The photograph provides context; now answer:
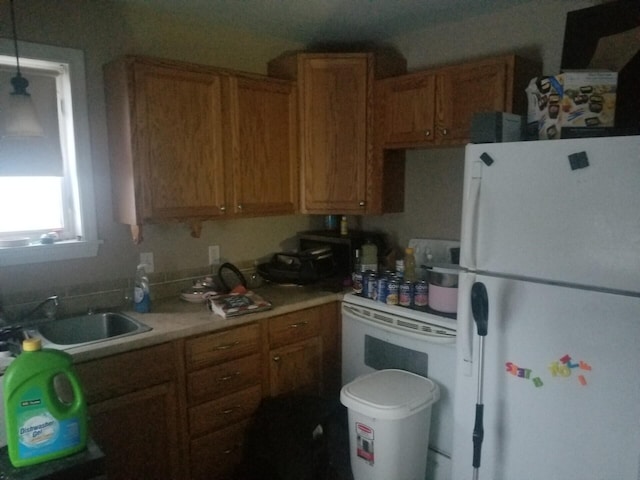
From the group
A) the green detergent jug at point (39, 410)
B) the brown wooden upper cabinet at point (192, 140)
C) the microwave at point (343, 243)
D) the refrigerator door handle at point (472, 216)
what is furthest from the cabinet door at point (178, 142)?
the refrigerator door handle at point (472, 216)

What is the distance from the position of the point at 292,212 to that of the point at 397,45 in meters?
1.25

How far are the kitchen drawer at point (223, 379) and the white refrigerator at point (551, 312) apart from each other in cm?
101

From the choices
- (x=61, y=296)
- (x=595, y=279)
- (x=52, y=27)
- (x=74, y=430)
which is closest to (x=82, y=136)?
(x=52, y=27)

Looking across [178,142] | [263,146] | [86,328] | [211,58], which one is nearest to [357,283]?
[263,146]

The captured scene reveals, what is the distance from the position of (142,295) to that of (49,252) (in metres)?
0.46

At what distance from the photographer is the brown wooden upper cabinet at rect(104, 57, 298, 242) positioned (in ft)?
6.95

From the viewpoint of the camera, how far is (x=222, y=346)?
2170 millimetres

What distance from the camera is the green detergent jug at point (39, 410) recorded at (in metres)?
1.22

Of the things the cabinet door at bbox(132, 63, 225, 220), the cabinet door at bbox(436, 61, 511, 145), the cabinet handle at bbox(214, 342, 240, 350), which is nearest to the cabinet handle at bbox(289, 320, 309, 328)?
the cabinet handle at bbox(214, 342, 240, 350)

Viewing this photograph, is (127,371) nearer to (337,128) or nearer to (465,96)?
(337,128)

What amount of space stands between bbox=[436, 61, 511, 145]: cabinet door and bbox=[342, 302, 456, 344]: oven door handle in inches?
37.5

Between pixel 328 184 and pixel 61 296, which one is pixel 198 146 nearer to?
pixel 328 184

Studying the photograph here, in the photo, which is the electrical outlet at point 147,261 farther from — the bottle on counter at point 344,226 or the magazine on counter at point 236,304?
the bottle on counter at point 344,226

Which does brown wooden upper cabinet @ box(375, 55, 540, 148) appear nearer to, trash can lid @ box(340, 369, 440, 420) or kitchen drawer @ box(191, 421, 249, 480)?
trash can lid @ box(340, 369, 440, 420)
